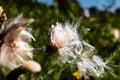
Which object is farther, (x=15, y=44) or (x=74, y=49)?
(x=74, y=49)

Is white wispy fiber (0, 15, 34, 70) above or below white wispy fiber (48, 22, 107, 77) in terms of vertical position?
above

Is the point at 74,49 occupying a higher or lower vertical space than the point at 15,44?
lower

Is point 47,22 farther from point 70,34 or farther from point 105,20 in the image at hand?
point 70,34

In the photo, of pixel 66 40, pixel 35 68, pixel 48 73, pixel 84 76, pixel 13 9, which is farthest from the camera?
pixel 13 9

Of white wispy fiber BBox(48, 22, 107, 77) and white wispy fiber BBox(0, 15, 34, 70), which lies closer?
white wispy fiber BBox(0, 15, 34, 70)

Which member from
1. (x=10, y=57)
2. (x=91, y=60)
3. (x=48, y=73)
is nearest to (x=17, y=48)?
(x=10, y=57)
